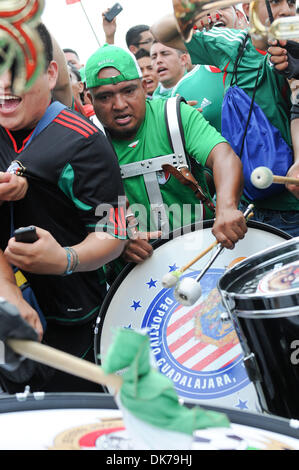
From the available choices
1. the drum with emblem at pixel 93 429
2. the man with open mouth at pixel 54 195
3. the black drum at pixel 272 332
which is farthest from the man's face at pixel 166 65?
the drum with emblem at pixel 93 429

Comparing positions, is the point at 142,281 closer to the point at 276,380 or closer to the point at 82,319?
the point at 82,319

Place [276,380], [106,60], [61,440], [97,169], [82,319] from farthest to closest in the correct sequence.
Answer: [106,60] < [82,319] < [97,169] < [276,380] < [61,440]

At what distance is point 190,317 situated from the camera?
8.00 ft

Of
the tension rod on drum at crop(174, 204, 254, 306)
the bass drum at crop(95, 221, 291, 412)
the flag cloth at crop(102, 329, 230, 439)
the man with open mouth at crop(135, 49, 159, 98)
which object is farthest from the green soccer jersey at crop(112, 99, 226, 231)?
the man with open mouth at crop(135, 49, 159, 98)

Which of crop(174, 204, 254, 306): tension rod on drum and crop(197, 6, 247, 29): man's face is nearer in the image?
crop(174, 204, 254, 306): tension rod on drum

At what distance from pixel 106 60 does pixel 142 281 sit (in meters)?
0.90

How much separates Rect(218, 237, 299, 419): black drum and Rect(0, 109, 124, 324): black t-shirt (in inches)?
18.6

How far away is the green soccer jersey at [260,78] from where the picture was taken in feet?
8.74

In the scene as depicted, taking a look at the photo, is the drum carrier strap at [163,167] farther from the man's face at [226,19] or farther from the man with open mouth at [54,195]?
the man's face at [226,19]

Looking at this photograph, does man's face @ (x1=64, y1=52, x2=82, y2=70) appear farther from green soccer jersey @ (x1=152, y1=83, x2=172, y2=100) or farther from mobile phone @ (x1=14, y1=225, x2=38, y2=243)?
mobile phone @ (x1=14, y1=225, x2=38, y2=243)

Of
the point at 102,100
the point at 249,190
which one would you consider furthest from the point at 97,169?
the point at 249,190

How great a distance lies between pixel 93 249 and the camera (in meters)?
1.98

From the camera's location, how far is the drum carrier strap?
2.53 metres

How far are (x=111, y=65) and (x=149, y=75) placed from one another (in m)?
2.80
